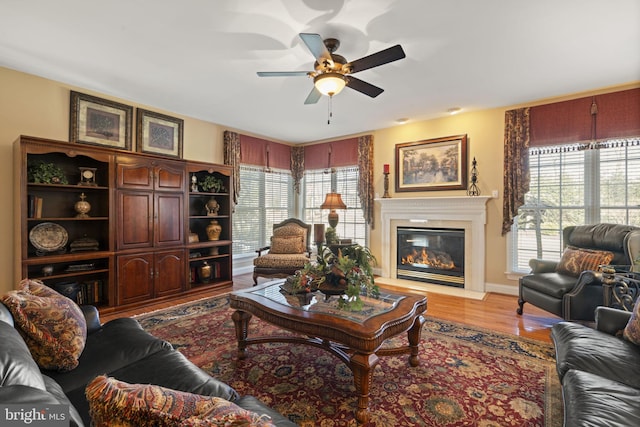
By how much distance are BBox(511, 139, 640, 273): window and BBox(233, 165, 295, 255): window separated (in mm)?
4281

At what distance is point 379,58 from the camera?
90.9 inches

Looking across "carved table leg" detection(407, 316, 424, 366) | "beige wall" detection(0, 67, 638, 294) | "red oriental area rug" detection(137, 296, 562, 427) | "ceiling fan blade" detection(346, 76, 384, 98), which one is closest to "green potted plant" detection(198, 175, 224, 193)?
"beige wall" detection(0, 67, 638, 294)

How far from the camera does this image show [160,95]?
392 cm

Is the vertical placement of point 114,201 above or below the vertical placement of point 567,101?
below

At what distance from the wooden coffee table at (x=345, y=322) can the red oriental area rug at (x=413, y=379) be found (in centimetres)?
17

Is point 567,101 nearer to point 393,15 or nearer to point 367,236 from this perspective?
point 393,15

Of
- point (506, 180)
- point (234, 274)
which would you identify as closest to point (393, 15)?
point (506, 180)

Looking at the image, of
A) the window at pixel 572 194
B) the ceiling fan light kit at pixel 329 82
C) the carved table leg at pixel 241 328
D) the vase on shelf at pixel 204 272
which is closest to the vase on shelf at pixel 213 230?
the vase on shelf at pixel 204 272

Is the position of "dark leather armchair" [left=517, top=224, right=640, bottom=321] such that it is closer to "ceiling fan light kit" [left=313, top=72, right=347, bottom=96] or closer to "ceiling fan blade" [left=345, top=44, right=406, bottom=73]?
"ceiling fan blade" [left=345, top=44, right=406, bottom=73]

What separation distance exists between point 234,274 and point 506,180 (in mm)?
4734

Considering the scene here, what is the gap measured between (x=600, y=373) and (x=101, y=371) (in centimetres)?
258

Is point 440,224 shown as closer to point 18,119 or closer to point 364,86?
point 364,86

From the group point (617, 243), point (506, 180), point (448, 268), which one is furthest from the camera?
point (448, 268)

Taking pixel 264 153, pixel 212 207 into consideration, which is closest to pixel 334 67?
pixel 212 207
